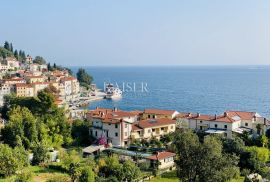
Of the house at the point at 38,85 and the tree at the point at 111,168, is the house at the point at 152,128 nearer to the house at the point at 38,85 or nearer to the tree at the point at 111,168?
the tree at the point at 111,168

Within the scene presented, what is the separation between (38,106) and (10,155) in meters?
17.7

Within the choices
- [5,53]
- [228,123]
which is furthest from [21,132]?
[5,53]

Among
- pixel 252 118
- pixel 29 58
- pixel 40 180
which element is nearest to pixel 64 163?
pixel 40 180

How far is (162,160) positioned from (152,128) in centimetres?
849

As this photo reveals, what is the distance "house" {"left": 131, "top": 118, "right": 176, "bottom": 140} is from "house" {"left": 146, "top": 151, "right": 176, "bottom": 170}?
6654 mm

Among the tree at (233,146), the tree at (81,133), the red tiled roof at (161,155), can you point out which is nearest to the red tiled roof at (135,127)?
the tree at (81,133)

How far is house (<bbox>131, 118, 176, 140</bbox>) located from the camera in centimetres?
3684

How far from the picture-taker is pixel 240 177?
2786 centimetres

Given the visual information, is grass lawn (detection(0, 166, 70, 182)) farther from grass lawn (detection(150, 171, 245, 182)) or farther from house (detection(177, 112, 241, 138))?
house (detection(177, 112, 241, 138))

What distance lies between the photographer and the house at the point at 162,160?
29.1 meters

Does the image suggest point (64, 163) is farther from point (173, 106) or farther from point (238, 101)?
point (238, 101)

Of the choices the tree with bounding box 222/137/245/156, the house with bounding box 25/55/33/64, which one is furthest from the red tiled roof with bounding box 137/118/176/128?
the house with bounding box 25/55/33/64

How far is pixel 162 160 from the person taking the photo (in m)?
29.5

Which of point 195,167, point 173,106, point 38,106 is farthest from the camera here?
point 173,106
